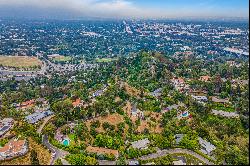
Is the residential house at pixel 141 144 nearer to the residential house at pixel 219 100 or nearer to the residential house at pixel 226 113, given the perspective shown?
the residential house at pixel 226 113

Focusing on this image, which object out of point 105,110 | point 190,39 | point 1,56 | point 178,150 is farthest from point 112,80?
point 190,39

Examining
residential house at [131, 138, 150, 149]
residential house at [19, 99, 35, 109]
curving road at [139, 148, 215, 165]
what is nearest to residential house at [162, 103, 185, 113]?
residential house at [131, 138, 150, 149]

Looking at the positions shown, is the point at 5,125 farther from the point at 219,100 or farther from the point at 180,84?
the point at 219,100

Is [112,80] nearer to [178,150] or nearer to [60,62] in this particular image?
[178,150]

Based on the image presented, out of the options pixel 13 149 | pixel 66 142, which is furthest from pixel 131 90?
pixel 13 149

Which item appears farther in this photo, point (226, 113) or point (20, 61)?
point (20, 61)

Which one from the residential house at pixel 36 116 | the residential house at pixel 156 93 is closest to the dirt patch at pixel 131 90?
the residential house at pixel 156 93
